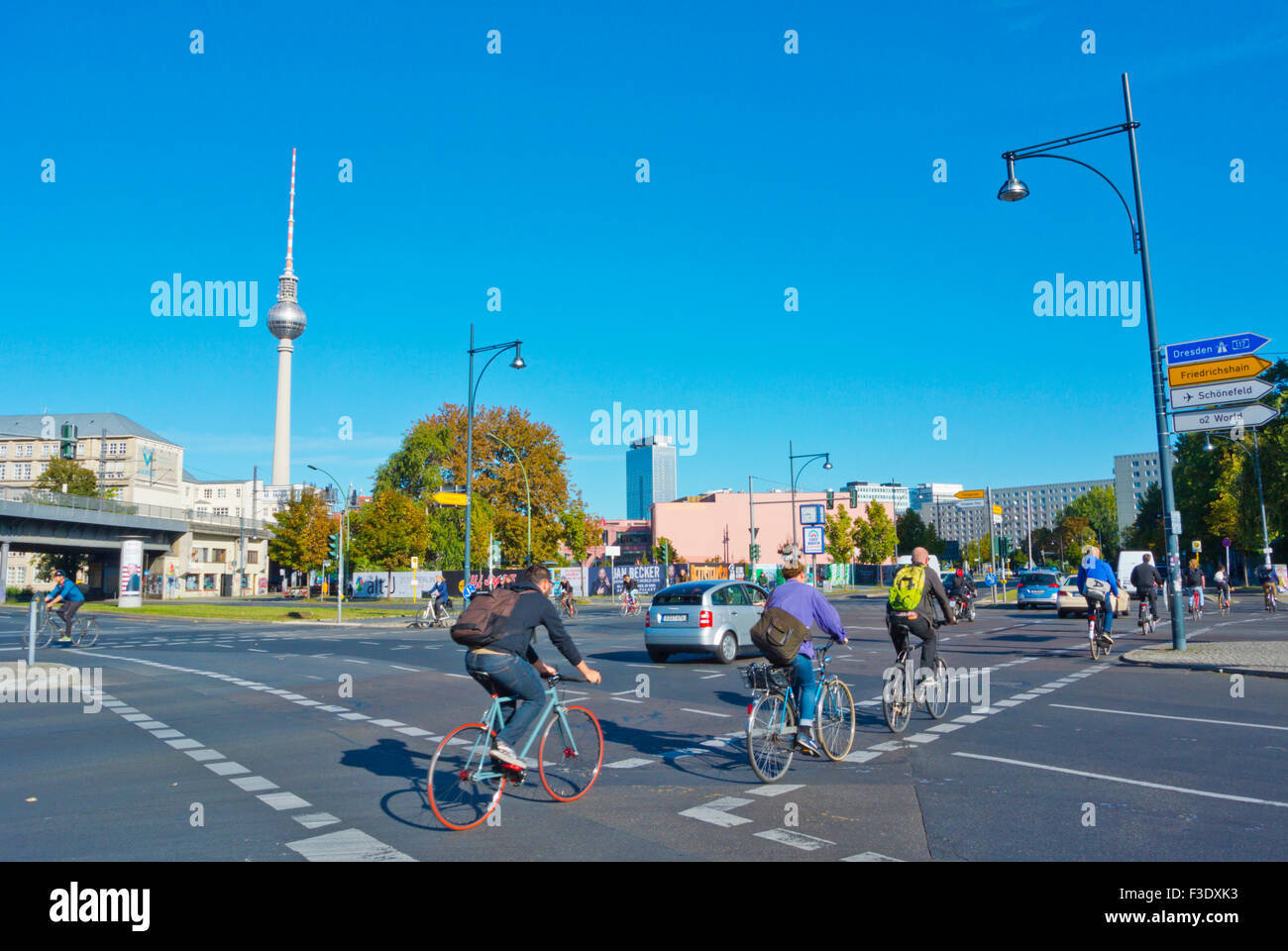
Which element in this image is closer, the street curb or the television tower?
the street curb

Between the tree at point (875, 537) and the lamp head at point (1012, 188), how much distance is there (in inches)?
2952

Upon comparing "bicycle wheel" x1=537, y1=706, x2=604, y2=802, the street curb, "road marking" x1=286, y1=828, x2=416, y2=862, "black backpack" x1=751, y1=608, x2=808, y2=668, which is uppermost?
"black backpack" x1=751, y1=608, x2=808, y2=668

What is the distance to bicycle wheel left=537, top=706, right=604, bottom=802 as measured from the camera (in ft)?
22.0

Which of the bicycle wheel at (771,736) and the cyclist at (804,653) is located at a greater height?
the cyclist at (804,653)

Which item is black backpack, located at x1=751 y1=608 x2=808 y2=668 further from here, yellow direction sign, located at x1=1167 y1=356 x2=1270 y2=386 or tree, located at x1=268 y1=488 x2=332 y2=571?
tree, located at x1=268 y1=488 x2=332 y2=571

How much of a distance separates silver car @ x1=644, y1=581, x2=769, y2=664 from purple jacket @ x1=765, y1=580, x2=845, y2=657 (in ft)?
30.3

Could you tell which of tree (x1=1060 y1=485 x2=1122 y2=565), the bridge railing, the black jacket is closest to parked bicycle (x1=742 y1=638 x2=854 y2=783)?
the black jacket

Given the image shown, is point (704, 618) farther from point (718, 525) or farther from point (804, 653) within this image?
point (718, 525)

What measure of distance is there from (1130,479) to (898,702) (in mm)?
189064

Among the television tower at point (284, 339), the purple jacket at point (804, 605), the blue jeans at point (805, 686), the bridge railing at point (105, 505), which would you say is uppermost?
the television tower at point (284, 339)

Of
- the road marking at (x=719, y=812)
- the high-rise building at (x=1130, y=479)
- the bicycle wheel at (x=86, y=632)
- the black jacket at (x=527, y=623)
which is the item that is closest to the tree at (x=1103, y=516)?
the high-rise building at (x=1130, y=479)

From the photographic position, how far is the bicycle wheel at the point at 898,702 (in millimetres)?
9430

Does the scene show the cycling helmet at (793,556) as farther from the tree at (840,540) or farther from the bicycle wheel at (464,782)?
the tree at (840,540)
